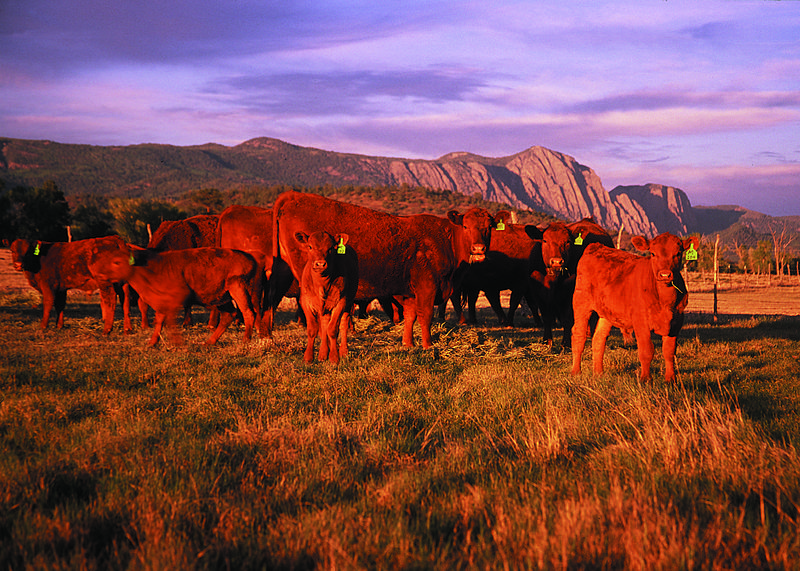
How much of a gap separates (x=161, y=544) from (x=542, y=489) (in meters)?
2.42

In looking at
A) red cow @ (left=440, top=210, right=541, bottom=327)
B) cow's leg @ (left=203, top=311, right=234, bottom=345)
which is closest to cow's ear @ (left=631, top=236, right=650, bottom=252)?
red cow @ (left=440, top=210, right=541, bottom=327)

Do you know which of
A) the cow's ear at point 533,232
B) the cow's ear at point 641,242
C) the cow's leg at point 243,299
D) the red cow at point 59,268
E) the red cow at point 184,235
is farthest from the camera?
the red cow at point 184,235

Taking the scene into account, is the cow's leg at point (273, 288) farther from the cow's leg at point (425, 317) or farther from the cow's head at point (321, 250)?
the cow's head at point (321, 250)

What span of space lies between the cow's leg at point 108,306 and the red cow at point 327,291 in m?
5.87

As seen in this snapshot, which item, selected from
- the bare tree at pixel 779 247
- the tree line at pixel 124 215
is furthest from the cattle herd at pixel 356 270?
the bare tree at pixel 779 247

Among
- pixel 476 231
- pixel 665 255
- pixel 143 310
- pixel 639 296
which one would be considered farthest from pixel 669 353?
pixel 143 310

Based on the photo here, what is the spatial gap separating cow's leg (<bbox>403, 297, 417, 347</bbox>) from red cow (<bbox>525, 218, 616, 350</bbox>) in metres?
3.05

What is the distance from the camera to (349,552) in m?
2.79

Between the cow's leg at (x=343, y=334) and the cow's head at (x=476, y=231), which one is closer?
the cow's leg at (x=343, y=334)

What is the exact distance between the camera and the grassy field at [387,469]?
279 cm

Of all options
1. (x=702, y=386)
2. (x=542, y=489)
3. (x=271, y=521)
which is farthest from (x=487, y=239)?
(x=271, y=521)

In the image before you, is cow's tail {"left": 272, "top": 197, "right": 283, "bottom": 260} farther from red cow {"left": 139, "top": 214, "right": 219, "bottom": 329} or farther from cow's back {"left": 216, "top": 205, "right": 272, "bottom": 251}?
red cow {"left": 139, "top": 214, "right": 219, "bottom": 329}

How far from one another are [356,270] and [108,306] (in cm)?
715

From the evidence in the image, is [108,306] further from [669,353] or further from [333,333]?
[669,353]
